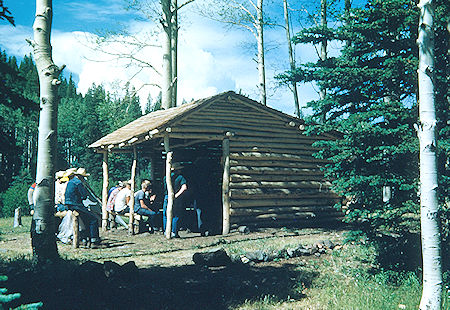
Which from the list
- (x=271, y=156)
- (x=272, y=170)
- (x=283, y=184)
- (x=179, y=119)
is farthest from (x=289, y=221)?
(x=179, y=119)

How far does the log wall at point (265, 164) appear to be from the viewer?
1299cm

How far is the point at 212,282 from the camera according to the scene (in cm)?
723

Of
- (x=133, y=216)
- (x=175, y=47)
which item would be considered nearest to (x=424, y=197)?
(x=133, y=216)

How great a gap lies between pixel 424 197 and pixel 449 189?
8.14 feet

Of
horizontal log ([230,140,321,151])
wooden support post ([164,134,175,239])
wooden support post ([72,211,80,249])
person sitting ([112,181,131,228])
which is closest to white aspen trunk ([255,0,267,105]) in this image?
horizontal log ([230,140,321,151])

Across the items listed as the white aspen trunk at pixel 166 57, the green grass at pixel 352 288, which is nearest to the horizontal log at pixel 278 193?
the green grass at pixel 352 288

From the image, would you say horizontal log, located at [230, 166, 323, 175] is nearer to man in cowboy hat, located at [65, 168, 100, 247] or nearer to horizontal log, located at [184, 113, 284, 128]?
horizontal log, located at [184, 113, 284, 128]

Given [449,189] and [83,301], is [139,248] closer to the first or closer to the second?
[83,301]

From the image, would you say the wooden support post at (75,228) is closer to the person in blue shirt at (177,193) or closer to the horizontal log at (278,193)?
the person in blue shirt at (177,193)

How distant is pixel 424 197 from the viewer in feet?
18.3

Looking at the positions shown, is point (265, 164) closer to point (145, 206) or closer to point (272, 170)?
point (272, 170)

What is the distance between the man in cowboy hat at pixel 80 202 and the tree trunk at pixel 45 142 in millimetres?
2728

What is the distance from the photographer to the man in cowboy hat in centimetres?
1042

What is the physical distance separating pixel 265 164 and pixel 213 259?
592 centimetres
